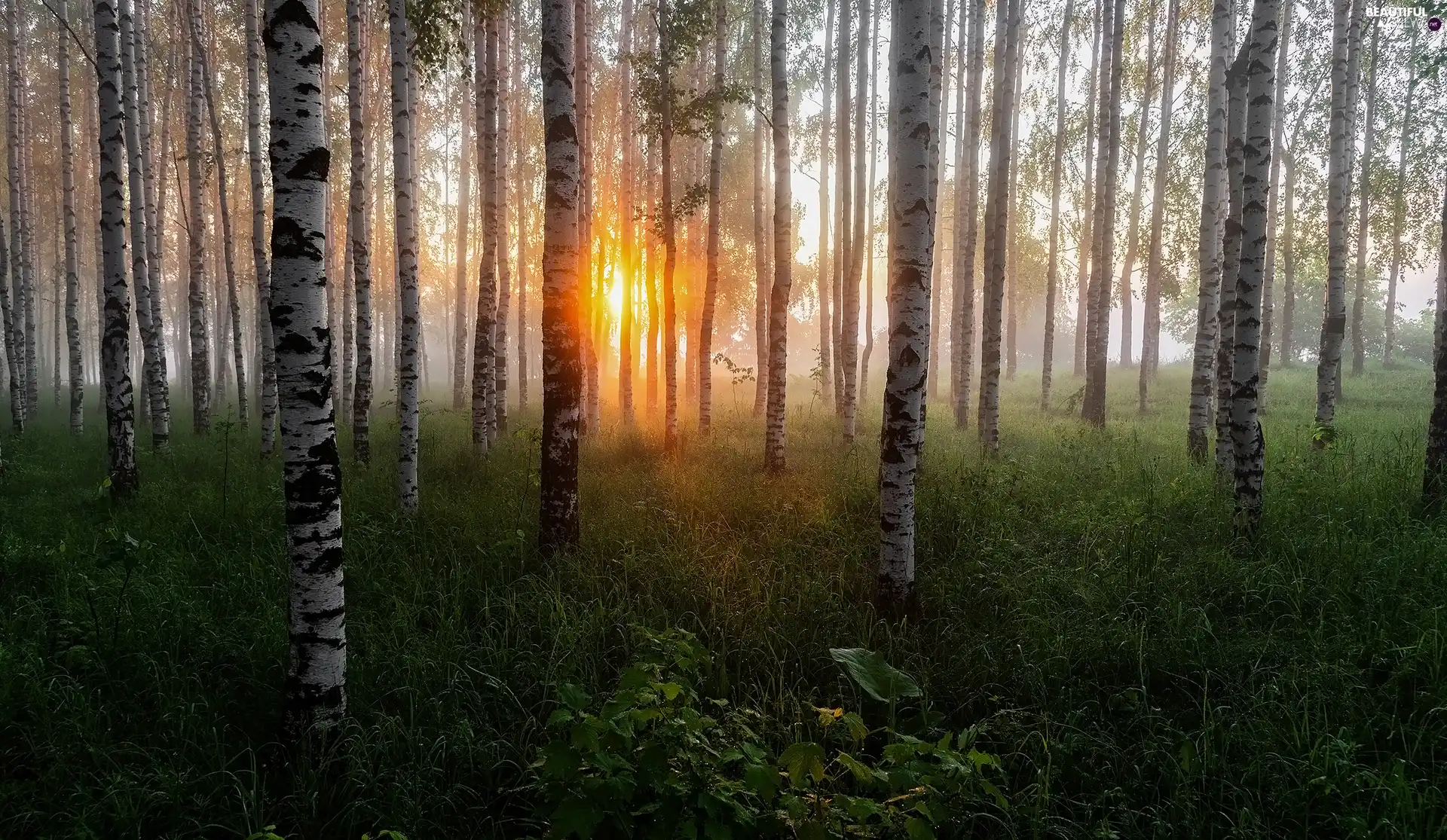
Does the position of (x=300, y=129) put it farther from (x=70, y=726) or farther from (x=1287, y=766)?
(x=1287, y=766)

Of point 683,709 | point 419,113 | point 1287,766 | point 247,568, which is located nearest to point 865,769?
point 683,709

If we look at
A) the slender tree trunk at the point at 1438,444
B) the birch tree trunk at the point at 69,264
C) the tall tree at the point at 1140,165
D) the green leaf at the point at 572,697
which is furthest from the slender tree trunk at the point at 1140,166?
the birch tree trunk at the point at 69,264

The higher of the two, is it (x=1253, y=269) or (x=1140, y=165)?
(x=1140, y=165)

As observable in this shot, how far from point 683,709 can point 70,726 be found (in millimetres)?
3368

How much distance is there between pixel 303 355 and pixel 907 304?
12.4ft

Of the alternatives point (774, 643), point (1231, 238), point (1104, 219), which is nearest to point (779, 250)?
point (1231, 238)

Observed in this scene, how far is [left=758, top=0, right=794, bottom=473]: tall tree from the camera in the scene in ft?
30.6

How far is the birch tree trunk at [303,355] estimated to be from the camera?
3.26 metres

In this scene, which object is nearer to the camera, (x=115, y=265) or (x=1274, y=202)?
(x=115, y=265)

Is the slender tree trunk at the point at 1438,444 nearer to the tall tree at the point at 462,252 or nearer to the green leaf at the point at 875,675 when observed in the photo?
the green leaf at the point at 875,675

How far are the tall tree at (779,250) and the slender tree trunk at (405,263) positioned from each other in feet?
15.0

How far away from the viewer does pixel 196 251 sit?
42.7ft

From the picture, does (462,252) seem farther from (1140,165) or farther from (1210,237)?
(1140,165)

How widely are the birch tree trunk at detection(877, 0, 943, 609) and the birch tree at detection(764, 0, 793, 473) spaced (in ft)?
14.5
